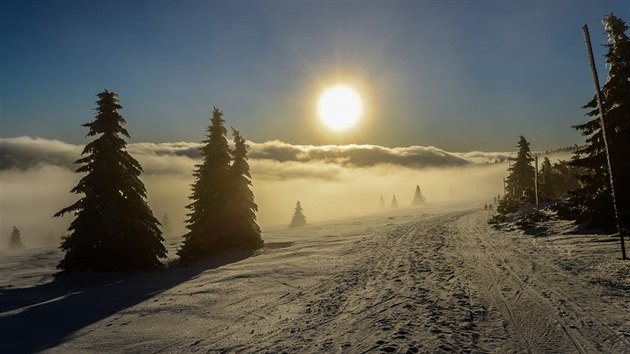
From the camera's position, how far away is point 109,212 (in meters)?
20.1

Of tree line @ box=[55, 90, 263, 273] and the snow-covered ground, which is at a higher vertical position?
tree line @ box=[55, 90, 263, 273]

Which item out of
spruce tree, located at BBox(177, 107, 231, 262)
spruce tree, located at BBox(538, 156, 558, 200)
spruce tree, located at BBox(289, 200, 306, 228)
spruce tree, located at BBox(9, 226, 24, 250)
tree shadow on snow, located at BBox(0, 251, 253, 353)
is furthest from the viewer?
spruce tree, located at BBox(289, 200, 306, 228)

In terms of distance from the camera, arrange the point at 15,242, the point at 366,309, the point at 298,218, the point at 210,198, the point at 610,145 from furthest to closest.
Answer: the point at 298,218
the point at 15,242
the point at 210,198
the point at 610,145
the point at 366,309

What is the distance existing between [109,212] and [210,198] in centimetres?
814

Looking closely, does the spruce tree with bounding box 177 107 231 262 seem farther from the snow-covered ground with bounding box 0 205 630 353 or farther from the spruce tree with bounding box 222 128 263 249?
the snow-covered ground with bounding box 0 205 630 353

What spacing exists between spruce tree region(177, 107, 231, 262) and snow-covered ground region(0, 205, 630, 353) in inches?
403

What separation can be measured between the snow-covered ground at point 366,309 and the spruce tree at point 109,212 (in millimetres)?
3833

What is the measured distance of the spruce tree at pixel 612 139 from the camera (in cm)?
1816

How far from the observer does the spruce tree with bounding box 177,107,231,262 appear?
26.6m

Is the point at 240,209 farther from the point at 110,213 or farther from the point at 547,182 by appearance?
the point at 547,182

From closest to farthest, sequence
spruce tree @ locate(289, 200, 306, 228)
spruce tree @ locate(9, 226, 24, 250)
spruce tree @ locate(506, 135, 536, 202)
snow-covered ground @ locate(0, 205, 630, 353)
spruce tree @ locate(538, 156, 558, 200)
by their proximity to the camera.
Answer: snow-covered ground @ locate(0, 205, 630, 353) → spruce tree @ locate(538, 156, 558, 200) → spruce tree @ locate(506, 135, 536, 202) → spruce tree @ locate(9, 226, 24, 250) → spruce tree @ locate(289, 200, 306, 228)

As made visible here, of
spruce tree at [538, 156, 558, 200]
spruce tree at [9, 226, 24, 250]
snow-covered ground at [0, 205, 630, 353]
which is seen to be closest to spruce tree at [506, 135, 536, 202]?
spruce tree at [538, 156, 558, 200]

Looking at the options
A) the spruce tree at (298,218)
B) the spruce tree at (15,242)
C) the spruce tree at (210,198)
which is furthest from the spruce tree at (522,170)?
the spruce tree at (15,242)

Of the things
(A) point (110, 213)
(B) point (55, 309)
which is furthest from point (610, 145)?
(A) point (110, 213)
